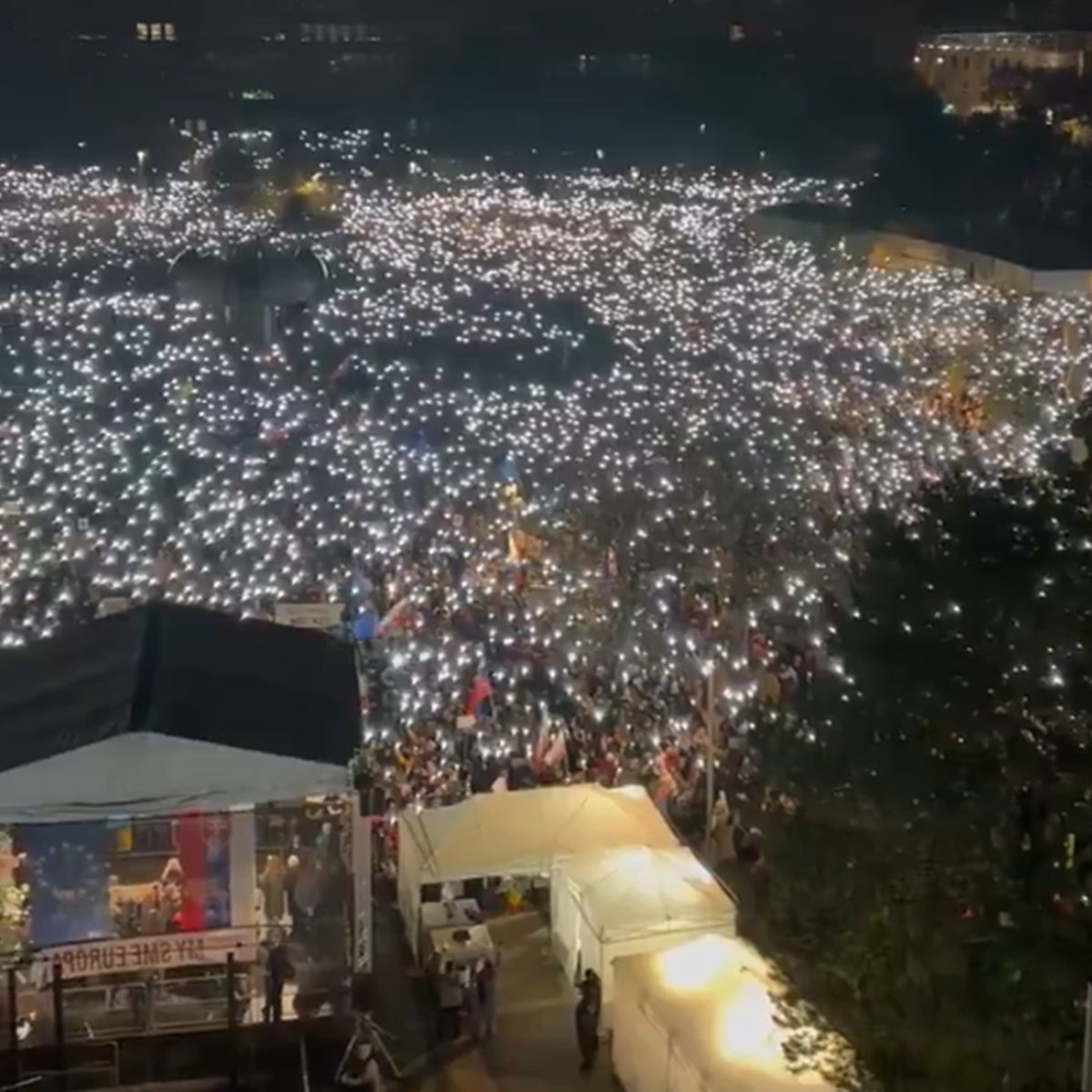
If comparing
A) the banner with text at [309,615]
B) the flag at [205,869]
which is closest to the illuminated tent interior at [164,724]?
the flag at [205,869]

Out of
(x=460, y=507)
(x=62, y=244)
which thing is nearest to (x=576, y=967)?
(x=460, y=507)

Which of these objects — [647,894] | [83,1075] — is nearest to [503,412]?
[647,894]

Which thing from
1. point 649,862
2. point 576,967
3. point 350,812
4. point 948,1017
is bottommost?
point 576,967

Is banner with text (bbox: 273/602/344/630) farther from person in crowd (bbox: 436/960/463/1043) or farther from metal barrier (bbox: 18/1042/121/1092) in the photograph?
metal barrier (bbox: 18/1042/121/1092)

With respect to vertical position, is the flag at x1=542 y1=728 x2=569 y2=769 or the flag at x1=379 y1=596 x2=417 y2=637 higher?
the flag at x1=379 y1=596 x2=417 y2=637

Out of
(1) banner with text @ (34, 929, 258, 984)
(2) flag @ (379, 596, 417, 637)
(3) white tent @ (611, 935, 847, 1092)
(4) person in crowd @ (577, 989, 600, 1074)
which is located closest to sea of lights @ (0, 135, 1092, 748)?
(2) flag @ (379, 596, 417, 637)

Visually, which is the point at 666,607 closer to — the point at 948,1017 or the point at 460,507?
the point at 460,507
